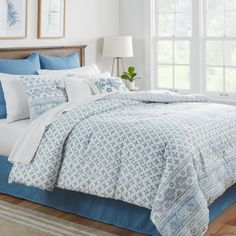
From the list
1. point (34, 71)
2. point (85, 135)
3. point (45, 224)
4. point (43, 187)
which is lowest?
point (45, 224)

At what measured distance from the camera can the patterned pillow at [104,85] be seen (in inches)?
173

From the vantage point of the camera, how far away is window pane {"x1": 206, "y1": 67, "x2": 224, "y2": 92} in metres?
5.87

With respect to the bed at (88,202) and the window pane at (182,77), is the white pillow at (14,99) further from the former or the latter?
the window pane at (182,77)

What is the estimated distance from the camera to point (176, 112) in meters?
3.73

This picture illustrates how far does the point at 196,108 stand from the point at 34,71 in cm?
162

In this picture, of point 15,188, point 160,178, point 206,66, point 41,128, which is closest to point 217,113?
point 160,178

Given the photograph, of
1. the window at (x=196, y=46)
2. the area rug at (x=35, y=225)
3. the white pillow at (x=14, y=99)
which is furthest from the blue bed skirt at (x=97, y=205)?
the window at (x=196, y=46)

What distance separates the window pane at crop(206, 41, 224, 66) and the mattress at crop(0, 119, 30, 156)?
2.78 meters

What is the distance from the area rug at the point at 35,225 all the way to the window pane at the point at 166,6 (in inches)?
135

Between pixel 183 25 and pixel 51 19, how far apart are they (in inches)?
66.0

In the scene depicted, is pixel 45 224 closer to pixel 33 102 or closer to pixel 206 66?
pixel 33 102

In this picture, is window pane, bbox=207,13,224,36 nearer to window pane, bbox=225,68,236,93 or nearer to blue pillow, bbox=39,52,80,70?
window pane, bbox=225,68,236,93

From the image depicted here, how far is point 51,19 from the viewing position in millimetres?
5359

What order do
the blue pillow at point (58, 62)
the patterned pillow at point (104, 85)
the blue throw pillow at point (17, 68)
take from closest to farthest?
the blue throw pillow at point (17, 68), the patterned pillow at point (104, 85), the blue pillow at point (58, 62)
